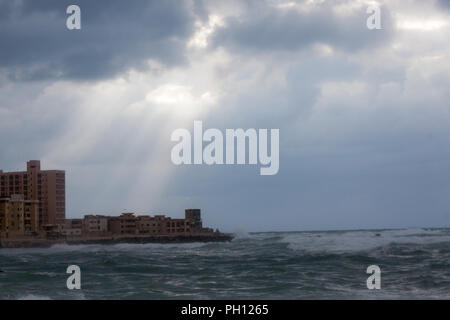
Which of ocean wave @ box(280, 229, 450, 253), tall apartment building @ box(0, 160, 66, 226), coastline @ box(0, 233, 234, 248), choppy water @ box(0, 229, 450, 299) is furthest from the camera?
tall apartment building @ box(0, 160, 66, 226)

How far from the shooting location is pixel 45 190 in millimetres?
61469

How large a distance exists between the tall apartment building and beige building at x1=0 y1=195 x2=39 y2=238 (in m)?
2.41

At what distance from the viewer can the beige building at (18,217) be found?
177 feet

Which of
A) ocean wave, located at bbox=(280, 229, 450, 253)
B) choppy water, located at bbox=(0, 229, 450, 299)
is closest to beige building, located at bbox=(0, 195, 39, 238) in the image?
ocean wave, located at bbox=(280, 229, 450, 253)

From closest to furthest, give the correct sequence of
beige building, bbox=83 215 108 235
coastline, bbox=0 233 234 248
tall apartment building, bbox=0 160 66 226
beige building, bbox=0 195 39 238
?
1. coastline, bbox=0 233 234 248
2. beige building, bbox=0 195 39 238
3. tall apartment building, bbox=0 160 66 226
4. beige building, bbox=83 215 108 235

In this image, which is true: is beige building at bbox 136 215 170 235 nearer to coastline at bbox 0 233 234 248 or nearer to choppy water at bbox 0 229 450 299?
coastline at bbox 0 233 234 248

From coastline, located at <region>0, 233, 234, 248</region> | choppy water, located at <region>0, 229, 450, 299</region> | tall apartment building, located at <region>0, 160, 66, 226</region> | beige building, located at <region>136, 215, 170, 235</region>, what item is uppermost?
tall apartment building, located at <region>0, 160, 66, 226</region>

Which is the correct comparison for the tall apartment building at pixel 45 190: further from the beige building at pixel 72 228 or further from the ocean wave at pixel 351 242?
the ocean wave at pixel 351 242

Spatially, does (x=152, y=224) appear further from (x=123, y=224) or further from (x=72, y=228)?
(x=72, y=228)

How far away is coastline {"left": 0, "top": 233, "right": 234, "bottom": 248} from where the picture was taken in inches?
2060

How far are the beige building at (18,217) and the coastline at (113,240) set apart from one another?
1599mm

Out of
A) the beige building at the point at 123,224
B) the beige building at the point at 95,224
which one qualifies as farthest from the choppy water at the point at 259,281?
the beige building at the point at 123,224
